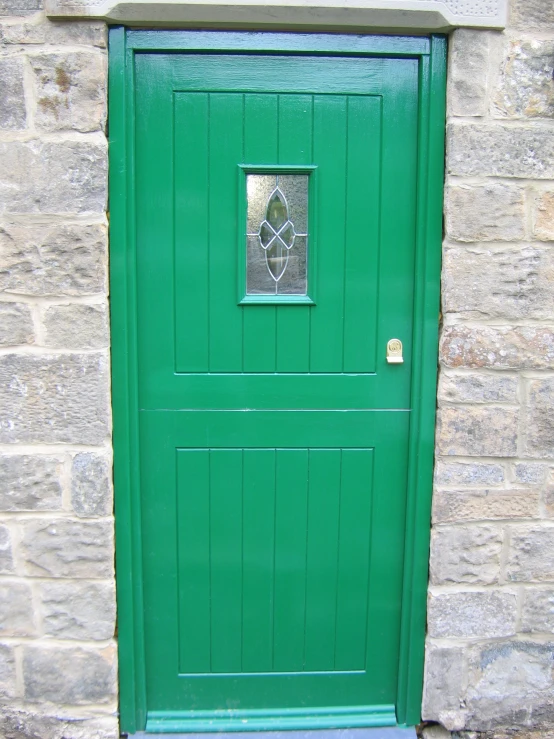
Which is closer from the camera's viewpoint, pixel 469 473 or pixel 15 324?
pixel 15 324

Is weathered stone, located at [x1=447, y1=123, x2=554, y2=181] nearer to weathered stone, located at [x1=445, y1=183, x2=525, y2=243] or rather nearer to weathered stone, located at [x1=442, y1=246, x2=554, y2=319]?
weathered stone, located at [x1=445, y1=183, x2=525, y2=243]

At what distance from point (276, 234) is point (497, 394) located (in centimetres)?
105

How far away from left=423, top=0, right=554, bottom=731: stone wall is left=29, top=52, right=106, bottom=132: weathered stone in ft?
4.21

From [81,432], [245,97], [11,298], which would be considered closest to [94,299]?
[11,298]

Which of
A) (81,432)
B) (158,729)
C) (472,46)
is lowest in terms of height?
(158,729)

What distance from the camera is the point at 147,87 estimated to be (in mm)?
2186

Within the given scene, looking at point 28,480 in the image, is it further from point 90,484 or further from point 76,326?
point 76,326

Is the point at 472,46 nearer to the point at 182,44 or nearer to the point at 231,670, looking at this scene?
the point at 182,44

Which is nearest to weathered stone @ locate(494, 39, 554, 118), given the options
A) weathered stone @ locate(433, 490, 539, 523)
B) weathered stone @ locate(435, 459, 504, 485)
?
weathered stone @ locate(435, 459, 504, 485)

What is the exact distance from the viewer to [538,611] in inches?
90.7

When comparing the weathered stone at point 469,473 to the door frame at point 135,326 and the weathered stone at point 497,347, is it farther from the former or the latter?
the weathered stone at point 497,347

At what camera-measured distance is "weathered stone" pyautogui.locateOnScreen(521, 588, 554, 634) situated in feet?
7.54

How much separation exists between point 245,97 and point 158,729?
2529mm

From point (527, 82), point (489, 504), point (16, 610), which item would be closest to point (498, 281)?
point (527, 82)
